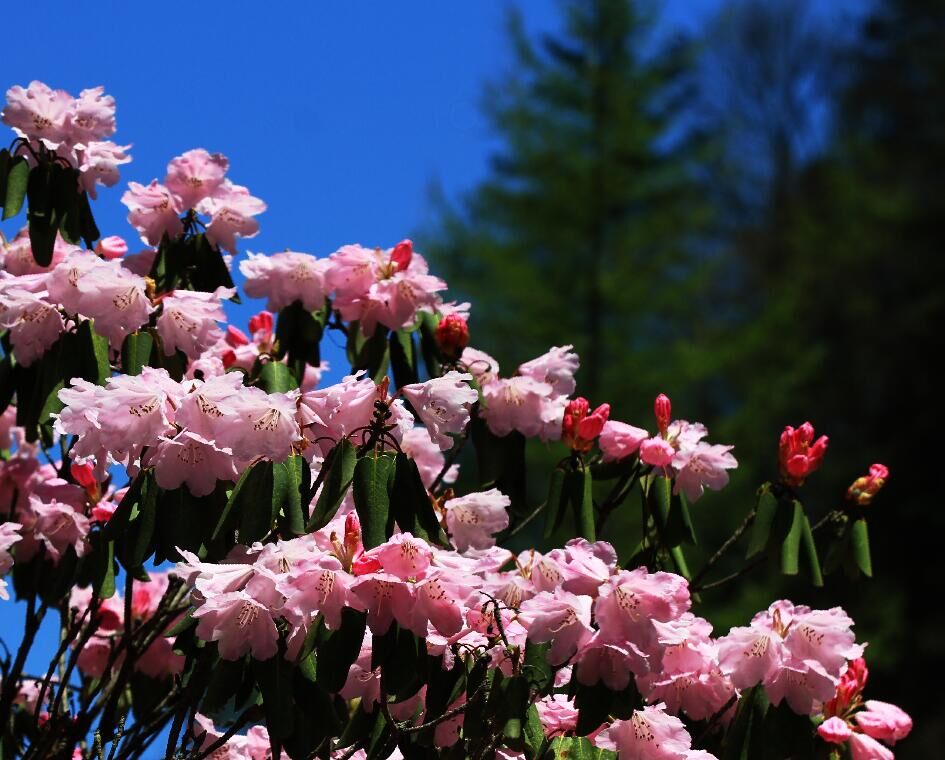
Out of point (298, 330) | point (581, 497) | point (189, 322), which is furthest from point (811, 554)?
point (189, 322)

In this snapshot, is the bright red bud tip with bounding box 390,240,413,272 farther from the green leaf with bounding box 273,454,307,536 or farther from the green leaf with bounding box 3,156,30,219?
the green leaf with bounding box 273,454,307,536

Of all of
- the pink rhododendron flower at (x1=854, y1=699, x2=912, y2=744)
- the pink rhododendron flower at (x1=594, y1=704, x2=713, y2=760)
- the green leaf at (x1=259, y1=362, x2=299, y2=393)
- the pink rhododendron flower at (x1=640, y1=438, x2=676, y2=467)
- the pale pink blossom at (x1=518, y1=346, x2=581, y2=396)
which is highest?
the pale pink blossom at (x1=518, y1=346, x2=581, y2=396)

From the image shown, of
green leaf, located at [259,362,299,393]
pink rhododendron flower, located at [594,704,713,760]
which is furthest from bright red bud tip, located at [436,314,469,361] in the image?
pink rhododendron flower, located at [594,704,713,760]

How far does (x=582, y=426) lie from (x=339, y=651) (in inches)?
33.3

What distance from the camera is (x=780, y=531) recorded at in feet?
7.95

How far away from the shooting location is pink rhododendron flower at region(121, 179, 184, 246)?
103 inches

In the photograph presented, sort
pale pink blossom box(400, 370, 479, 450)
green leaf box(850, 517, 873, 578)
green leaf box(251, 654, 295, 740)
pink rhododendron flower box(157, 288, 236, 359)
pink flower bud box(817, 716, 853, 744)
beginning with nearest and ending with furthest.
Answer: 1. green leaf box(251, 654, 295, 740)
2. pale pink blossom box(400, 370, 479, 450)
3. pink flower bud box(817, 716, 853, 744)
4. pink rhododendron flower box(157, 288, 236, 359)
5. green leaf box(850, 517, 873, 578)

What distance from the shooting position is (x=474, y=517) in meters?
2.34

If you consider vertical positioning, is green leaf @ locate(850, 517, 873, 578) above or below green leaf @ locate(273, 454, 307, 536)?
above

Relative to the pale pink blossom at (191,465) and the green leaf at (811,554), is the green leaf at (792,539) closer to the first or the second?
the green leaf at (811,554)

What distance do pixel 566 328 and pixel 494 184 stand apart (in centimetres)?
172

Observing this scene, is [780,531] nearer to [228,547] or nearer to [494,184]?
[228,547]

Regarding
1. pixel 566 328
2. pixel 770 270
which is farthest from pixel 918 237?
pixel 566 328

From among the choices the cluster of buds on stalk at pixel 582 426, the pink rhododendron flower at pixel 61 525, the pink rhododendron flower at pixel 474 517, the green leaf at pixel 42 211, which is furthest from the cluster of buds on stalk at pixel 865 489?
the green leaf at pixel 42 211
